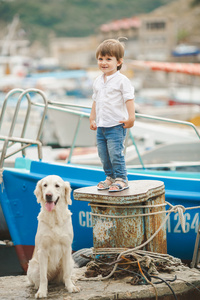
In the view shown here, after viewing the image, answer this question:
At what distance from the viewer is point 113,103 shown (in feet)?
14.6

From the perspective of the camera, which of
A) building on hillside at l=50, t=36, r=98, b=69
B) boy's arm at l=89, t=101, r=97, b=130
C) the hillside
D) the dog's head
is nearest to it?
the dog's head

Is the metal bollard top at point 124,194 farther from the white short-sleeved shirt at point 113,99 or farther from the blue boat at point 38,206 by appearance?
the blue boat at point 38,206

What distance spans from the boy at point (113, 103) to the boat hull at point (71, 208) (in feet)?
4.59

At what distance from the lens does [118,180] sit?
463 cm

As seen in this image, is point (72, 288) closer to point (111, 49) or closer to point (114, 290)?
point (114, 290)

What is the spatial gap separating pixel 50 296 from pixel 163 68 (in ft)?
56.6

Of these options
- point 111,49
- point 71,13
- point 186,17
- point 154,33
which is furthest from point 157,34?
point 111,49

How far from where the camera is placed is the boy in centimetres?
443

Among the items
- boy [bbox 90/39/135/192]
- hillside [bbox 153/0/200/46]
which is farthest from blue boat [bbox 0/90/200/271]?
hillside [bbox 153/0/200/46]

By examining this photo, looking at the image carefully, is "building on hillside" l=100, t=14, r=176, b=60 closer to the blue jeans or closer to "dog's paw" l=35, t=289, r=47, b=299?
the blue jeans

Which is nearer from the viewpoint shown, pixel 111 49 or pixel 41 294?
pixel 41 294

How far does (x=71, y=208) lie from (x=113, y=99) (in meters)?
2.19

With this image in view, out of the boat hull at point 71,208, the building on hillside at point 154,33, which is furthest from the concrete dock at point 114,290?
the building on hillside at point 154,33

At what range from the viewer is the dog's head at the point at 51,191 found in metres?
4.05
